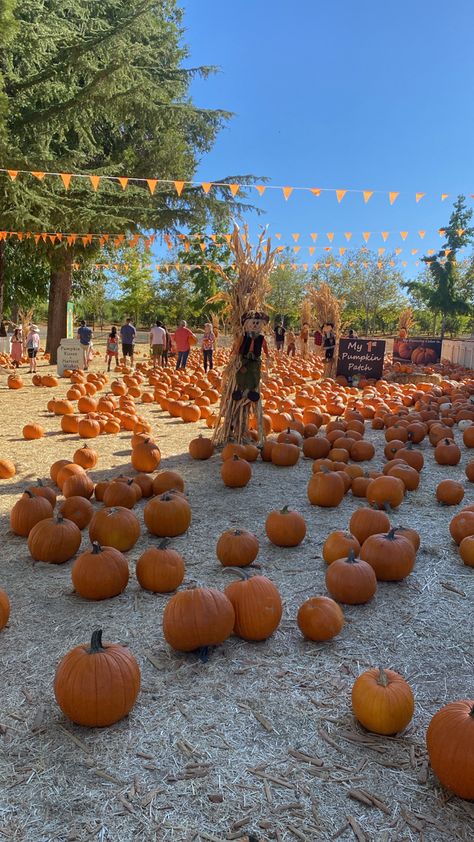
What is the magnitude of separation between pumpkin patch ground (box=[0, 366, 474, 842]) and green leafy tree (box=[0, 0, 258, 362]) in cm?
1237

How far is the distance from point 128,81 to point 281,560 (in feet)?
52.6

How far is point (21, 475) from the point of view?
6133 mm

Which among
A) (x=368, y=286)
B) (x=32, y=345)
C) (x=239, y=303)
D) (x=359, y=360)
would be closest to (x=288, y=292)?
(x=368, y=286)

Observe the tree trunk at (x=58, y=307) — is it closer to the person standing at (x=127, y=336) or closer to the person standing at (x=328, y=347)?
the person standing at (x=127, y=336)

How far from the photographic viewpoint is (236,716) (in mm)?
2439

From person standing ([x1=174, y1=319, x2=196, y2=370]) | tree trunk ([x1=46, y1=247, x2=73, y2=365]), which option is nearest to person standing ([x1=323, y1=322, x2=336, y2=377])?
person standing ([x1=174, y1=319, x2=196, y2=370])

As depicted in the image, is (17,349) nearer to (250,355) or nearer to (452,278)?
(250,355)

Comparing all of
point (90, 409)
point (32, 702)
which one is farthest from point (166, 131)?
point (32, 702)

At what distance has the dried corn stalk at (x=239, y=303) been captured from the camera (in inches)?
274

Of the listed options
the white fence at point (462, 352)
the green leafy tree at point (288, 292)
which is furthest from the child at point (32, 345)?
the green leafy tree at point (288, 292)

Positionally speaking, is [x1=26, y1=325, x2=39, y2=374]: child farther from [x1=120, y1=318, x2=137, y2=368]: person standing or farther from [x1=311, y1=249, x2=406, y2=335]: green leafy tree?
[x1=311, y1=249, x2=406, y2=335]: green leafy tree

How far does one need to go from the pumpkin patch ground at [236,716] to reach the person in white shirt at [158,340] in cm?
1317

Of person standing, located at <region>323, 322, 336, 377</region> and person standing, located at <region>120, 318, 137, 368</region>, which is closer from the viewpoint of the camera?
person standing, located at <region>323, 322, 336, 377</region>

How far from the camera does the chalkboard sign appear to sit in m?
14.6
